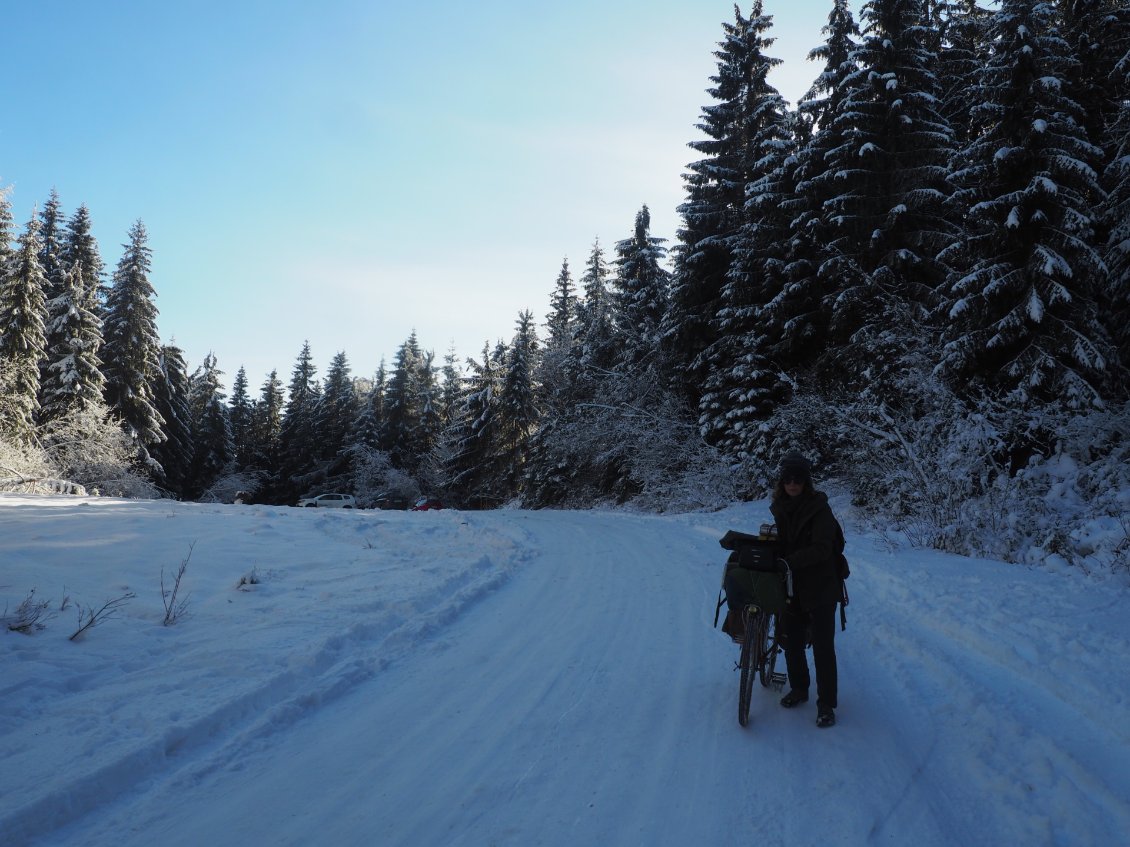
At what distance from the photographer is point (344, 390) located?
178 feet

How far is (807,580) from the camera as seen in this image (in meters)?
4.20

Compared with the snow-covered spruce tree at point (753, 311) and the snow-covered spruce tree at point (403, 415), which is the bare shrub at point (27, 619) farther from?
the snow-covered spruce tree at point (403, 415)

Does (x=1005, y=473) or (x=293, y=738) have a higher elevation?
(x=1005, y=473)

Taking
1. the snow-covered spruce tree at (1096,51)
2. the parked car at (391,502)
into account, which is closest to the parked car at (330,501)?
the parked car at (391,502)

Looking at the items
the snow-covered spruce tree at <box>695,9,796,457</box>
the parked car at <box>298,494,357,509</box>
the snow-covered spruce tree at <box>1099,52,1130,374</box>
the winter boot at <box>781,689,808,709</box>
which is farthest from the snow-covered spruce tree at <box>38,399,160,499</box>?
the snow-covered spruce tree at <box>1099,52,1130,374</box>

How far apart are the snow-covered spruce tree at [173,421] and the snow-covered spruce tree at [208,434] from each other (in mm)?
2939

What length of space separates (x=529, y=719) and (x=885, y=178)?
17721 millimetres

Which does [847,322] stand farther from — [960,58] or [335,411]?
[335,411]

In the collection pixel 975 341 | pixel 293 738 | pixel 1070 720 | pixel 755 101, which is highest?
pixel 755 101

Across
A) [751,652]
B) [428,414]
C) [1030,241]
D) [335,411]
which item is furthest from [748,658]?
[335,411]

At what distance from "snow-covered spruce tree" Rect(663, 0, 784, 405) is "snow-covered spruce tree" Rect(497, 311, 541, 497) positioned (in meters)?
17.0

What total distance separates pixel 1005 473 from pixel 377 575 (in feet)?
33.2

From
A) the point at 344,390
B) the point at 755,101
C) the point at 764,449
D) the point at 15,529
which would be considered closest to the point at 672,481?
the point at 764,449

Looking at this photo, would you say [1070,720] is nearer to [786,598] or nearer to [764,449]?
[786,598]
